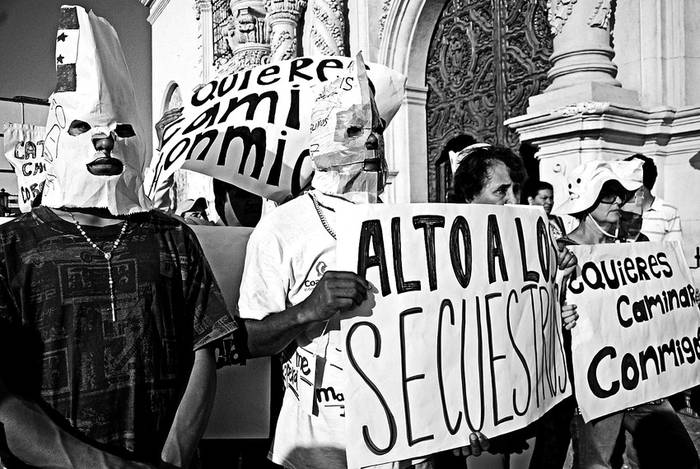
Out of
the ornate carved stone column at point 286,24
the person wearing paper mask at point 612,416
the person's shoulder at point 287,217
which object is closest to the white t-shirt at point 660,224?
the person wearing paper mask at point 612,416

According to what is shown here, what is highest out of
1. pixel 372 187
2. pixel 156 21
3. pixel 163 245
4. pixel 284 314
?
pixel 156 21

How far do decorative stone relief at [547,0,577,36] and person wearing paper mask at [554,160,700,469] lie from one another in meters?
3.83

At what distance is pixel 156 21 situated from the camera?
23.4 m

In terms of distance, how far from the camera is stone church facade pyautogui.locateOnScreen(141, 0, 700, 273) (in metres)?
6.75

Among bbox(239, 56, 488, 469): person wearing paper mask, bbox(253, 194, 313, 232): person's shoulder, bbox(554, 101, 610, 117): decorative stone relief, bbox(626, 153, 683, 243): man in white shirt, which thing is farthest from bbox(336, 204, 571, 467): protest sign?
bbox(554, 101, 610, 117): decorative stone relief

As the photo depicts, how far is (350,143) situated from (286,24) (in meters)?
10.4

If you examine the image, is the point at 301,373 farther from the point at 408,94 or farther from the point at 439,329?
the point at 408,94

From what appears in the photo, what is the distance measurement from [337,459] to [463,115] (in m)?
7.86

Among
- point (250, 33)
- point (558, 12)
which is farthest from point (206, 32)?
point (558, 12)

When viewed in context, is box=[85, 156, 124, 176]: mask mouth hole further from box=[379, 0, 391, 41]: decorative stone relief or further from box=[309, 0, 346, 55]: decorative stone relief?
box=[309, 0, 346, 55]: decorative stone relief

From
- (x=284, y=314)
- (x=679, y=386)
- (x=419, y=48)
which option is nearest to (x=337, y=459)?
(x=284, y=314)

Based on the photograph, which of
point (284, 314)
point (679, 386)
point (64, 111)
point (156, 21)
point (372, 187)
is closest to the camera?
point (64, 111)

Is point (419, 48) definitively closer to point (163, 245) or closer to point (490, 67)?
point (490, 67)

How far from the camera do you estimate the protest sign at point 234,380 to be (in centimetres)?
289
